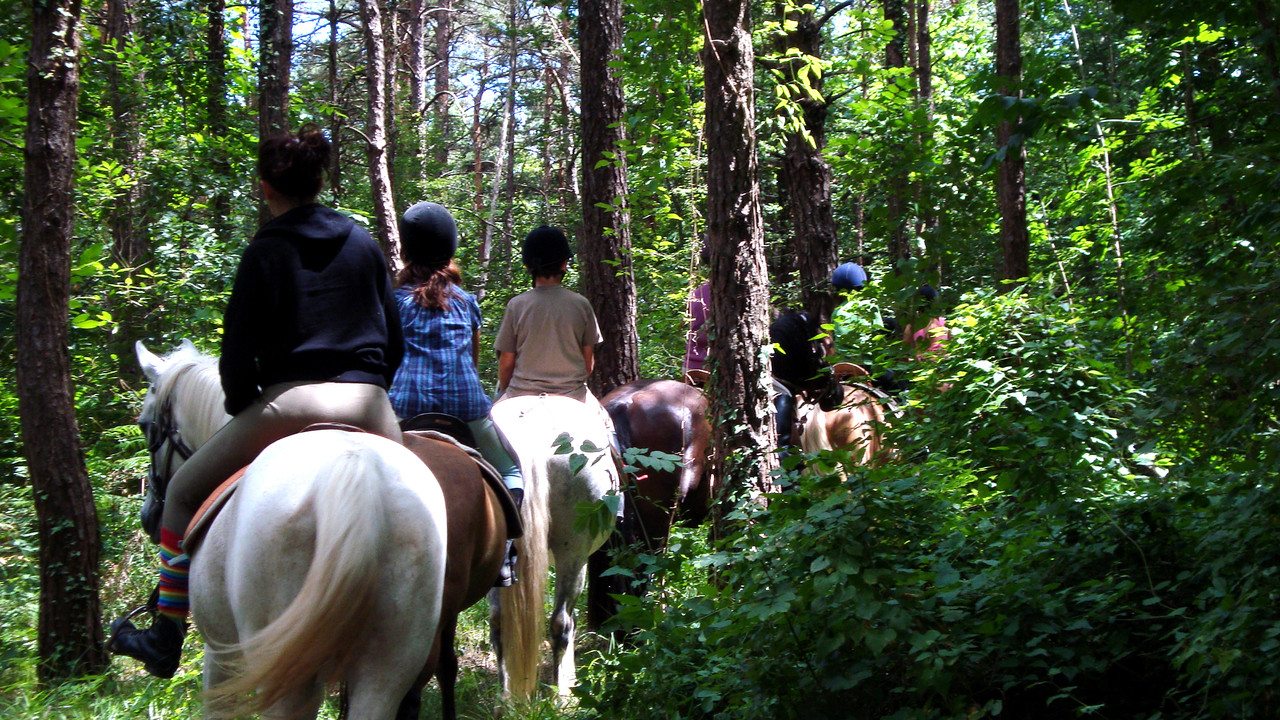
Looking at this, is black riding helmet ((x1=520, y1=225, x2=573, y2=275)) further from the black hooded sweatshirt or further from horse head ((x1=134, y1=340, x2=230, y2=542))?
the black hooded sweatshirt

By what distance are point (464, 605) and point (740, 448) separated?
193cm

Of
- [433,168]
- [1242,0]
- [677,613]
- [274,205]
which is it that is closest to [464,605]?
[677,613]

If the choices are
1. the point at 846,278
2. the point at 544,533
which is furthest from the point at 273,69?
the point at 544,533

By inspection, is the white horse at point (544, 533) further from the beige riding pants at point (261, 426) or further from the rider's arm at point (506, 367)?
the beige riding pants at point (261, 426)

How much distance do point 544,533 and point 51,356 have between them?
132 inches

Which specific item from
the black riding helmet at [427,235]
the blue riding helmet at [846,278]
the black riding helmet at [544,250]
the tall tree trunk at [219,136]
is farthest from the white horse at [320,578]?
the tall tree trunk at [219,136]

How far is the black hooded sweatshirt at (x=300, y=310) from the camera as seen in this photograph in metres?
3.39

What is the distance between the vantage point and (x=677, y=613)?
3994 millimetres

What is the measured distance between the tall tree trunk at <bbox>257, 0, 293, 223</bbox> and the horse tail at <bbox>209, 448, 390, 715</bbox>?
9849 millimetres

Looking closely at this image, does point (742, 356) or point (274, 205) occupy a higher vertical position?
point (274, 205)

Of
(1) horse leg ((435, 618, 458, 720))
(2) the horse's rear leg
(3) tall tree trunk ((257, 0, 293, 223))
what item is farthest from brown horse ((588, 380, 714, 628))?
(3) tall tree trunk ((257, 0, 293, 223))

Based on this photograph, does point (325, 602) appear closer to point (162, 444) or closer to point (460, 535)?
point (460, 535)

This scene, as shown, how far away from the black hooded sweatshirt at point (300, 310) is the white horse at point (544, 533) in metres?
1.91

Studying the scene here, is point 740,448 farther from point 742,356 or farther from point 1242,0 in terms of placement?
point 1242,0
